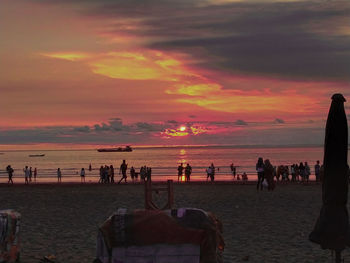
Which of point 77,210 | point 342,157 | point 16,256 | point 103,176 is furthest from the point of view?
point 103,176

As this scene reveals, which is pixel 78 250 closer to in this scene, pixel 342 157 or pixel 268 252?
pixel 268 252

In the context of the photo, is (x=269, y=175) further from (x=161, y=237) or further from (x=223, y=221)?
(x=161, y=237)

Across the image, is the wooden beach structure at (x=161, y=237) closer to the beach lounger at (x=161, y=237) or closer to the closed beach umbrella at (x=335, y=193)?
the beach lounger at (x=161, y=237)

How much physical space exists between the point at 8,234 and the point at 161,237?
145 inches

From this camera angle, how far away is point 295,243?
12.8 meters

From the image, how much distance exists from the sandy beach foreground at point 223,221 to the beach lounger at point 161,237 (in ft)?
9.99

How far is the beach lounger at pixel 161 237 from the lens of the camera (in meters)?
8.13

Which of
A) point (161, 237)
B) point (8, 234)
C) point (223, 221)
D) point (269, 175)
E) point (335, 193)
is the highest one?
point (269, 175)

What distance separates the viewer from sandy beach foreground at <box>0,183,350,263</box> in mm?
11781

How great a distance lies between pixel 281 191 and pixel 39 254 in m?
18.9

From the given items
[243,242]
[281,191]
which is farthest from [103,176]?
[243,242]

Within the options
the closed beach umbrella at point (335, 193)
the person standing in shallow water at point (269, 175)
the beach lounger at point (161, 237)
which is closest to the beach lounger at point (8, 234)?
the beach lounger at point (161, 237)

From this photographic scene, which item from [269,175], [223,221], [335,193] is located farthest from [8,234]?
[269,175]

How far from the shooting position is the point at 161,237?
818cm
